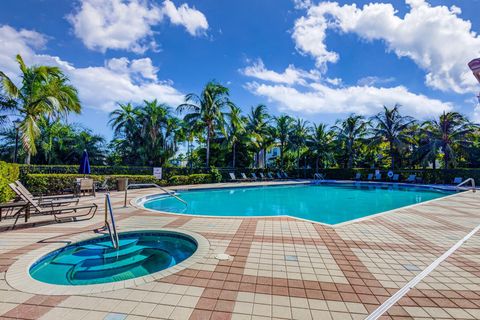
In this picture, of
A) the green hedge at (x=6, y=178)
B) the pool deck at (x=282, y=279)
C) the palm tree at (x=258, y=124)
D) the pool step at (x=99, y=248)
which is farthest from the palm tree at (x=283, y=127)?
the pool step at (x=99, y=248)

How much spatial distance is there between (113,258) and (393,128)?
2683cm

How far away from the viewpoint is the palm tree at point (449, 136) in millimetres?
20866

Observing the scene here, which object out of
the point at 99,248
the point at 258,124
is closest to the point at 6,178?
the point at 99,248

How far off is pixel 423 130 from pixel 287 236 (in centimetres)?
2489

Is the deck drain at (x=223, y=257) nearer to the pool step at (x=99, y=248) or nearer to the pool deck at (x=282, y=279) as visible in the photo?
the pool deck at (x=282, y=279)

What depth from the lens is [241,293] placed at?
2670mm

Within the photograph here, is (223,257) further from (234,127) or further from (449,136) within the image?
(449,136)

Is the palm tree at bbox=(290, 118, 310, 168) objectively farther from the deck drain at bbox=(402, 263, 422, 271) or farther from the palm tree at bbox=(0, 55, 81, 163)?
the deck drain at bbox=(402, 263, 422, 271)

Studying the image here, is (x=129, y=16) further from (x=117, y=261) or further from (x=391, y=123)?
(x=391, y=123)

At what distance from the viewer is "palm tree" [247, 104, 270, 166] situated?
2532 centimetres

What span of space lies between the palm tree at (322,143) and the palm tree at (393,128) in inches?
184

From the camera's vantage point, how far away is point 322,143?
27656mm

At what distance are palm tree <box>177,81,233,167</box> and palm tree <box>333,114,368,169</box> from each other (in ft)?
47.2

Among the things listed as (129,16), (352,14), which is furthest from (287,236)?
A: (352,14)
